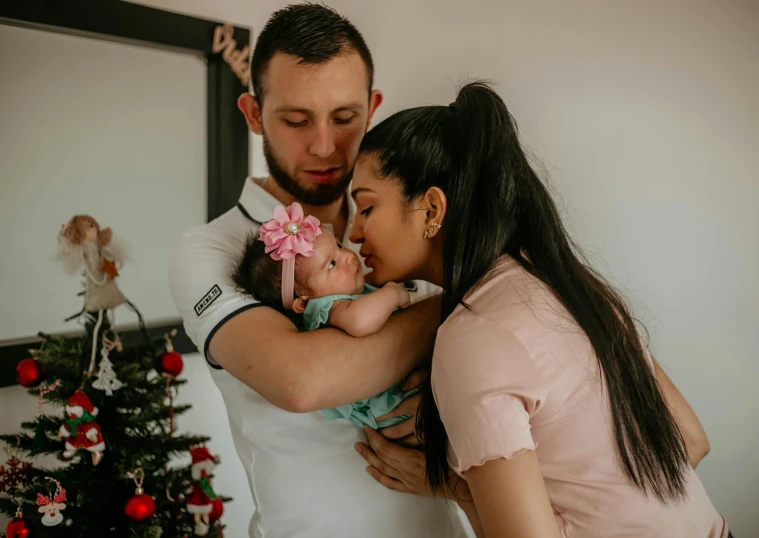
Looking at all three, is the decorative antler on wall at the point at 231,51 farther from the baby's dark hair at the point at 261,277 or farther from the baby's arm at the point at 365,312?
the baby's arm at the point at 365,312

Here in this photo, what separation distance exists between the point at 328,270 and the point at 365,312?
0.20m

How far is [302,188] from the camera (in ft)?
5.26

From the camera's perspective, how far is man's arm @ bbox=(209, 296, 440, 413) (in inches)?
42.4

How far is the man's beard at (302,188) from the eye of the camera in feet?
5.25

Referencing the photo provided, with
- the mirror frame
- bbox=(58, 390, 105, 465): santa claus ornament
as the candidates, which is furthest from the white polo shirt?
the mirror frame

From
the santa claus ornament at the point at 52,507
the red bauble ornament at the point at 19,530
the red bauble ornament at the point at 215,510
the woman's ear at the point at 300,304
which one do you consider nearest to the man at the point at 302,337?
the woman's ear at the point at 300,304

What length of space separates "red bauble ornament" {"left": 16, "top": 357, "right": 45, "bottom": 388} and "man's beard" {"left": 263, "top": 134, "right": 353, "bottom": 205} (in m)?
0.81

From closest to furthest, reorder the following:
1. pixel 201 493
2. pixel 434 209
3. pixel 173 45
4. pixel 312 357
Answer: pixel 312 357
pixel 434 209
pixel 201 493
pixel 173 45

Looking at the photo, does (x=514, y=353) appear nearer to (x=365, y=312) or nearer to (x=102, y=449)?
(x=365, y=312)

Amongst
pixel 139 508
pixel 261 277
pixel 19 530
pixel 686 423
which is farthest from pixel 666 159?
pixel 19 530

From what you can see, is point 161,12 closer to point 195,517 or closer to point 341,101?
point 341,101

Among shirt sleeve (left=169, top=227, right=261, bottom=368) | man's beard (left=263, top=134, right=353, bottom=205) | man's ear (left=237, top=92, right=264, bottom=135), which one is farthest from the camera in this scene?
man's ear (left=237, top=92, right=264, bottom=135)

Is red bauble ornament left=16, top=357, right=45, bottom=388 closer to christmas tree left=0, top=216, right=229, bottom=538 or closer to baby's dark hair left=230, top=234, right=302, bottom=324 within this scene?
christmas tree left=0, top=216, right=229, bottom=538

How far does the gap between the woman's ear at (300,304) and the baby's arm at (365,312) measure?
0.09 meters
